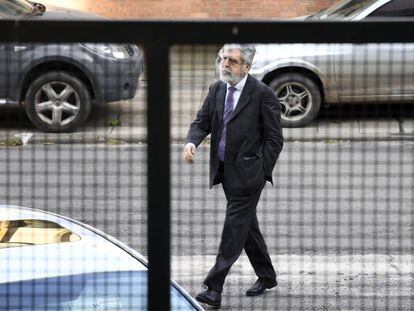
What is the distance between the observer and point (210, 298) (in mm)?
6836

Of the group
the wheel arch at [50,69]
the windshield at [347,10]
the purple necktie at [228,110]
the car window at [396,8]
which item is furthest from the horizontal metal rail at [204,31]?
the car window at [396,8]

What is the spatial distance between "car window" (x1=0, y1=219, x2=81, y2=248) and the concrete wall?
13352mm

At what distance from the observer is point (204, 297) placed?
6.82 metres

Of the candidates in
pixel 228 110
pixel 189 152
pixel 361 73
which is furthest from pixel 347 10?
pixel 361 73

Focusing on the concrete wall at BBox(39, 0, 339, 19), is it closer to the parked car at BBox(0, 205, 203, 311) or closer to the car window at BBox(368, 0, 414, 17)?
the car window at BBox(368, 0, 414, 17)

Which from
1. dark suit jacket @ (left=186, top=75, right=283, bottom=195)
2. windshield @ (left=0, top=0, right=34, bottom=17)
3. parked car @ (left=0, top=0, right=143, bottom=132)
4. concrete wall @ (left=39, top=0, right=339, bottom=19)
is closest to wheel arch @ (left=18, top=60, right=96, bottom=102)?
parked car @ (left=0, top=0, right=143, bottom=132)

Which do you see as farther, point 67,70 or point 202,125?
point 202,125

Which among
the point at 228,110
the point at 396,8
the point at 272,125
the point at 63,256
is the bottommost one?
the point at 63,256

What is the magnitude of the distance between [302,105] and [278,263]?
11.8ft

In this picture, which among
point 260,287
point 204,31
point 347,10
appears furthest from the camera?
point 347,10

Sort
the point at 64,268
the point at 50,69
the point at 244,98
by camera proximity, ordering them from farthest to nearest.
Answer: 1. the point at 244,98
2. the point at 64,268
3. the point at 50,69

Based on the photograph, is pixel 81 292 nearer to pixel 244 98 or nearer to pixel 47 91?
pixel 47 91

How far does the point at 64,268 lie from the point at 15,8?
9.60 m

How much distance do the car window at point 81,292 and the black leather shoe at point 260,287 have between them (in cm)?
302
